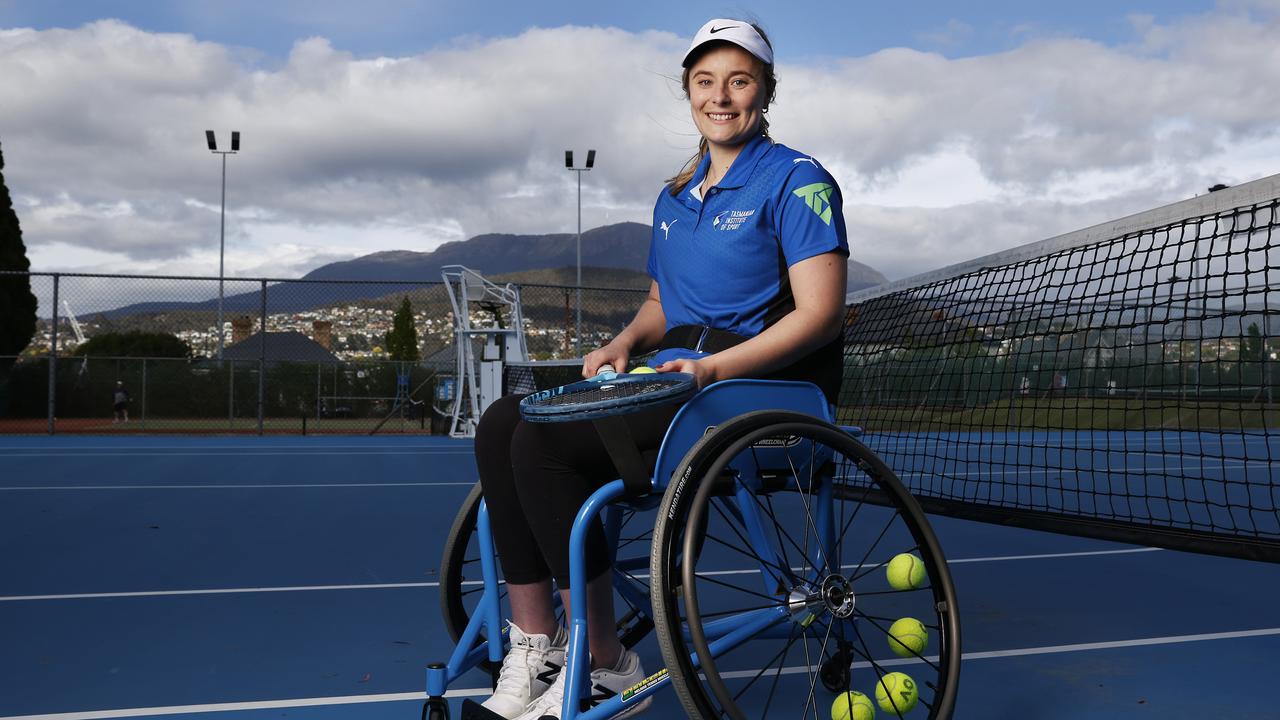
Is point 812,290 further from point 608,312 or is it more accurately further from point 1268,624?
point 608,312

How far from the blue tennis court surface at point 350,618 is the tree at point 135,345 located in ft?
29.7

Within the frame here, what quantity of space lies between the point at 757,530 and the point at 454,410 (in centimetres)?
1152

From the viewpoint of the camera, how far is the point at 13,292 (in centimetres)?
2150

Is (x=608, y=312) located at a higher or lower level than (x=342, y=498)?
higher

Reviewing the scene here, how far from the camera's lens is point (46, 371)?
14.3 m

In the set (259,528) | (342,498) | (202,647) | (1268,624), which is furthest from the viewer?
(342,498)

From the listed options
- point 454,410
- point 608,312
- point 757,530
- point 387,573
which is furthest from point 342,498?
point 608,312

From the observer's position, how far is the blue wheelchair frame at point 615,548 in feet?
5.72

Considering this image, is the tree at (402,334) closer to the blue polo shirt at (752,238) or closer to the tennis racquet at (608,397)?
the blue polo shirt at (752,238)

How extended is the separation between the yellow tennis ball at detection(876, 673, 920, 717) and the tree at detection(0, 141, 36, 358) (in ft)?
74.9

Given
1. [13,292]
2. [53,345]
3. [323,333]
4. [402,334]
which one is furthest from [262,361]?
[13,292]

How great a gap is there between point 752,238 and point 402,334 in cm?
2097

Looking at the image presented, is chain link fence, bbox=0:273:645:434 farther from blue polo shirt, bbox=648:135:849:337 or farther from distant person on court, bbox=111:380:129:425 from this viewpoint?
blue polo shirt, bbox=648:135:849:337

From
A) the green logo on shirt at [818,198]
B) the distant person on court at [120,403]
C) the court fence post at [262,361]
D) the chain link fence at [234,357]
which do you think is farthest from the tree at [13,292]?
the green logo on shirt at [818,198]
